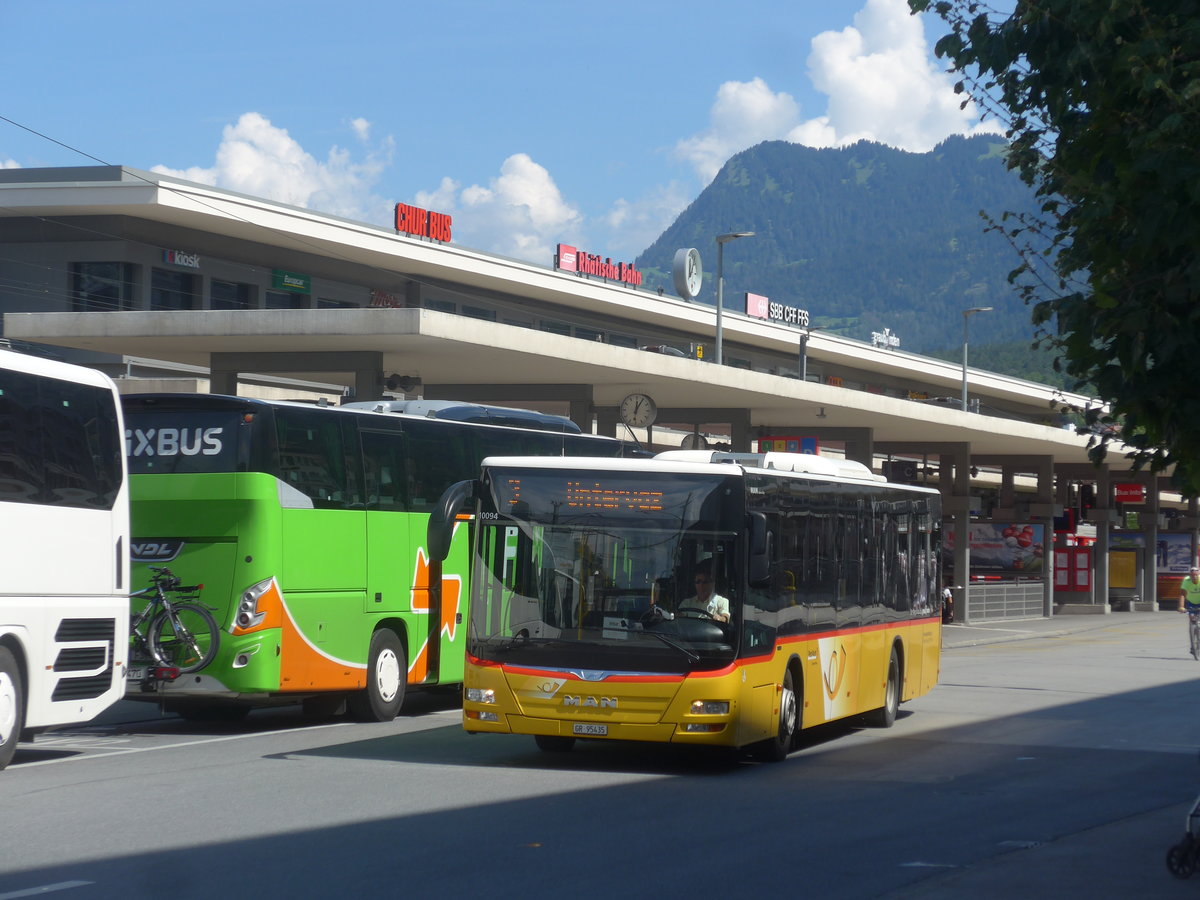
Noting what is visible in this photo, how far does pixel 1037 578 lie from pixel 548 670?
155ft

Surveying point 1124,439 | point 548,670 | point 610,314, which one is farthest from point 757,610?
point 610,314

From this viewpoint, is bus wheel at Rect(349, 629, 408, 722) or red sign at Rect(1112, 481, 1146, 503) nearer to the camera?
bus wheel at Rect(349, 629, 408, 722)

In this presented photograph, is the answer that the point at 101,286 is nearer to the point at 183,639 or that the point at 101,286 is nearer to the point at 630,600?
the point at 183,639

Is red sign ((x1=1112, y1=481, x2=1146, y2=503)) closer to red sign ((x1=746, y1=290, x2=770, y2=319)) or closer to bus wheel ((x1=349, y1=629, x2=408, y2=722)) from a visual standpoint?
red sign ((x1=746, y1=290, x2=770, y2=319))

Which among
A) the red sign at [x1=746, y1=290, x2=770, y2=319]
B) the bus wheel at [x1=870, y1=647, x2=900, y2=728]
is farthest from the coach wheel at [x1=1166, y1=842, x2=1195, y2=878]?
the red sign at [x1=746, y1=290, x2=770, y2=319]

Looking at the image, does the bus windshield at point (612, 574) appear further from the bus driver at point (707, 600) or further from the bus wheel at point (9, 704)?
the bus wheel at point (9, 704)

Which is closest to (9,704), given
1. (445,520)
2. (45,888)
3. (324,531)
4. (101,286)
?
(445,520)

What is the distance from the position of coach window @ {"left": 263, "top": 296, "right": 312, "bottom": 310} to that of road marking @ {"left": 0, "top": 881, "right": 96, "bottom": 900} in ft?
144

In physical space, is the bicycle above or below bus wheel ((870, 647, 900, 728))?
above

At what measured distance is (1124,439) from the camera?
8516mm

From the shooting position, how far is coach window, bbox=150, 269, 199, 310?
4762 cm

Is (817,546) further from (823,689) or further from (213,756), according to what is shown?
(213,756)

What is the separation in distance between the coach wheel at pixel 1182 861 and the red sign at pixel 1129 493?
195 feet

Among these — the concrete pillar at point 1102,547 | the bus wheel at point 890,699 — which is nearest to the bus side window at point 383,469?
the bus wheel at point 890,699
